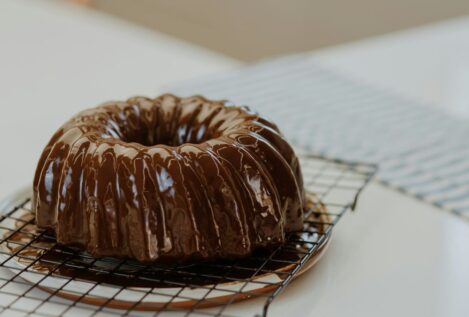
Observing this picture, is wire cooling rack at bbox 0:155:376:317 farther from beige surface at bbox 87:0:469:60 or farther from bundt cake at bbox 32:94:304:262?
beige surface at bbox 87:0:469:60

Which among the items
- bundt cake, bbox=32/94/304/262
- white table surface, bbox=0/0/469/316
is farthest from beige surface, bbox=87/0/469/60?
bundt cake, bbox=32/94/304/262

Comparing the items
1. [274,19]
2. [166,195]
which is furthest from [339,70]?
[274,19]

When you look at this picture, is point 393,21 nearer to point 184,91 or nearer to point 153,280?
point 184,91

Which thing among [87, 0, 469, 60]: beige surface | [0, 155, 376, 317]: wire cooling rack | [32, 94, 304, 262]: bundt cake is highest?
[32, 94, 304, 262]: bundt cake

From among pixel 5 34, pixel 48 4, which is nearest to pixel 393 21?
pixel 48 4

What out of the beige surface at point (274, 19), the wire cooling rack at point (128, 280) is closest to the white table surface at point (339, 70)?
the wire cooling rack at point (128, 280)

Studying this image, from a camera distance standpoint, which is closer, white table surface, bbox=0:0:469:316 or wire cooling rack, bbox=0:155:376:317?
wire cooling rack, bbox=0:155:376:317
